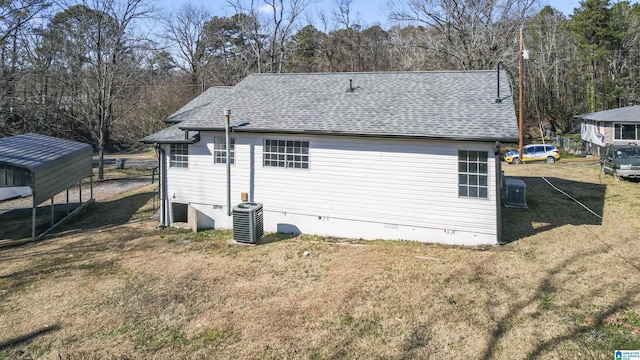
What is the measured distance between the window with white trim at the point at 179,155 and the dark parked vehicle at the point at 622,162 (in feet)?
65.6

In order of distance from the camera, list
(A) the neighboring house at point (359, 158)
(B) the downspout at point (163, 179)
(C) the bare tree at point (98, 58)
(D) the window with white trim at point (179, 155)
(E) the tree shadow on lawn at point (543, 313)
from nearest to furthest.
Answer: (E) the tree shadow on lawn at point (543, 313)
(A) the neighboring house at point (359, 158)
(D) the window with white trim at point (179, 155)
(B) the downspout at point (163, 179)
(C) the bare tree at point (98, 58)

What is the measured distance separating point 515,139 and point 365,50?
41040mm

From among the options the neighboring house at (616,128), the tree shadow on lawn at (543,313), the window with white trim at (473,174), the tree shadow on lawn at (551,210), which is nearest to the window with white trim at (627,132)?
the neighboring house at (616,128)

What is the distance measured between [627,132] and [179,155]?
29752 mm

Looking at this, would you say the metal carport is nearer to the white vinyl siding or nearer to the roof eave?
the white vinyl siding

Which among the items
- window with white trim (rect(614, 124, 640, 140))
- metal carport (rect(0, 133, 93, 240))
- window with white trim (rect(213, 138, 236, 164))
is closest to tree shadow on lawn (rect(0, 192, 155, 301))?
metal carport (rect(0, 133, 93, 240))

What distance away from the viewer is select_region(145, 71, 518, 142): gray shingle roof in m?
11.0

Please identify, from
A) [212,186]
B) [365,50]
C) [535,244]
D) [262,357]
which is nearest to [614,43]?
[365,50]

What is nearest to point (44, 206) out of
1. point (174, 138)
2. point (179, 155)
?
point (179, 155)

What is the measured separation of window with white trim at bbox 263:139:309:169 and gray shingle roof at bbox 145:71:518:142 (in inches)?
22.8

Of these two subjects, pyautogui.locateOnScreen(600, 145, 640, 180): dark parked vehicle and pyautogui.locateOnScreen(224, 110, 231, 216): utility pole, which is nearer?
pyautogui.locateOnScreen(224, 110, 231, 216): utility pole

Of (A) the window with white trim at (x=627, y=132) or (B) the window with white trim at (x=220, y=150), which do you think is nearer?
(B) the window with white trim at (x=220, y=150)

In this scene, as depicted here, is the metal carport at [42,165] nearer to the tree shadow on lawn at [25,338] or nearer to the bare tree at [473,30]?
the tree shadow on lawn at [25,338]

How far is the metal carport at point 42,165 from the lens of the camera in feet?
43.5
